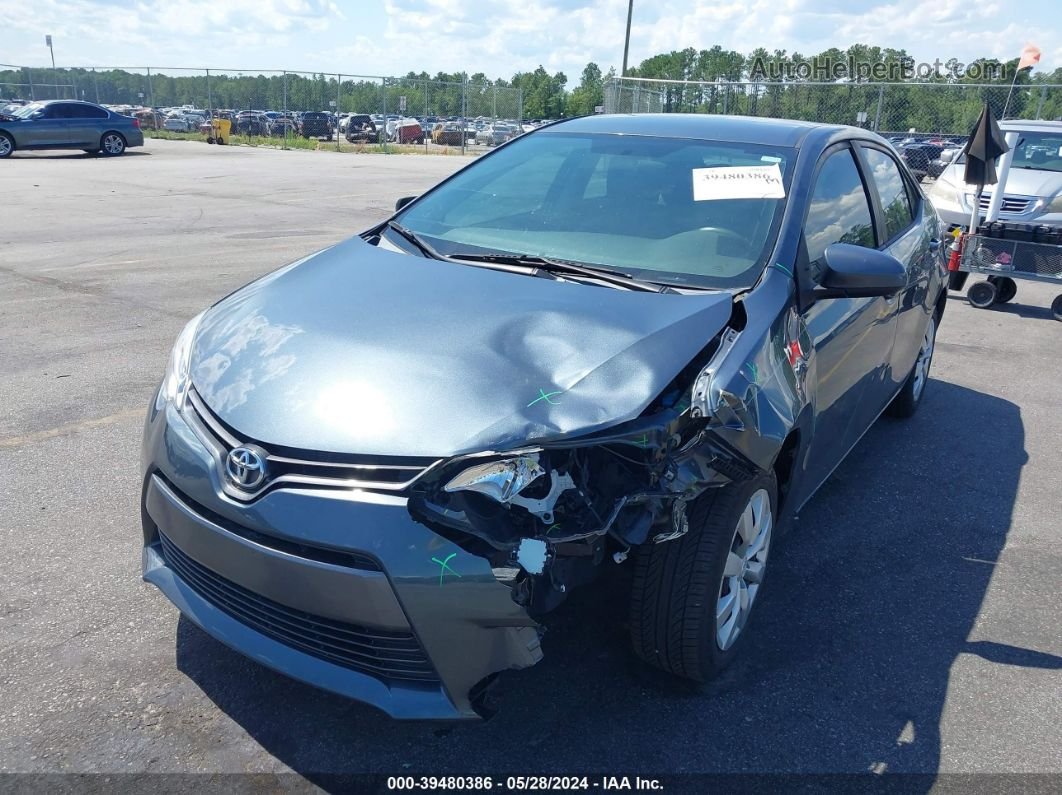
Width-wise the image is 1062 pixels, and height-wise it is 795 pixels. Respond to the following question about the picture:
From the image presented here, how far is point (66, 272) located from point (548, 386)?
7.77 meters

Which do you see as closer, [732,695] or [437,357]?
[437,357]

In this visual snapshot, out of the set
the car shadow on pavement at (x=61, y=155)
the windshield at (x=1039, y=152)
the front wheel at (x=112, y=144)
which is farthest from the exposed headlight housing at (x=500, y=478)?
the front wheel at (x=112, y=144)

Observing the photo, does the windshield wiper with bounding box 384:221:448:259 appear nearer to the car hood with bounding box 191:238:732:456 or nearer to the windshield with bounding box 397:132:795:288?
the windshield with bounding box 397:132:795:288

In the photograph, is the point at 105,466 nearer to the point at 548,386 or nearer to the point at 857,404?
the point at 548,386

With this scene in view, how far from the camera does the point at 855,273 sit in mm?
3160

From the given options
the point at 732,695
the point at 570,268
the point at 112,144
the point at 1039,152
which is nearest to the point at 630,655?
the point at 732,695

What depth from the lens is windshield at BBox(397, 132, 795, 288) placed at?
329 cm

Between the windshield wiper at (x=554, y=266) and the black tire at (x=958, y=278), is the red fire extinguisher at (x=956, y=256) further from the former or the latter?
the windshield wiper at (x=554, y=266)

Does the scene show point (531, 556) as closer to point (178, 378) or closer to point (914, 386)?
point (178, 378)

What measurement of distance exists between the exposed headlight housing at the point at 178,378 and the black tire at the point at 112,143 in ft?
81.8

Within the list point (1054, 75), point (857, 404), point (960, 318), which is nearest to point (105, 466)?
point (857, 404)

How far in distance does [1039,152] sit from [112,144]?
22.9 m

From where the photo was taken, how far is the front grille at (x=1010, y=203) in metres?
10.8

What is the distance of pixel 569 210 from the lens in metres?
3.69
